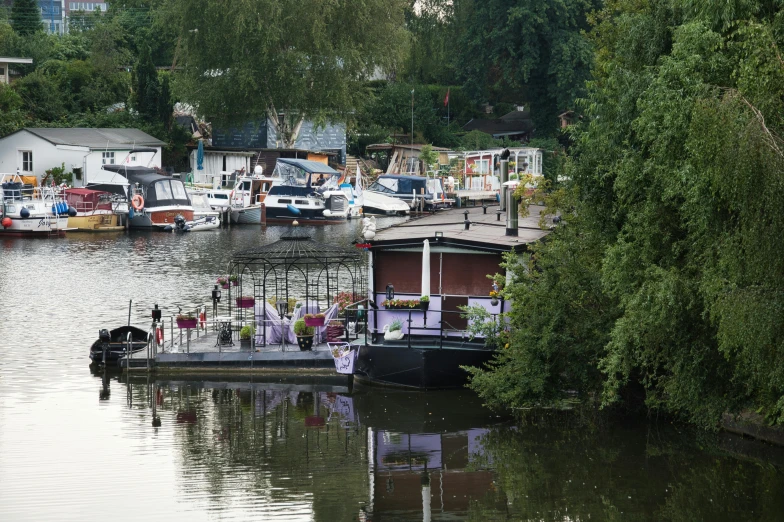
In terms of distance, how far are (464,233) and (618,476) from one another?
300 inches

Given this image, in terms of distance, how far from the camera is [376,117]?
275 feet

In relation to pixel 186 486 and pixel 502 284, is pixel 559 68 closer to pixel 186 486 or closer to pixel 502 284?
pixel 502 284

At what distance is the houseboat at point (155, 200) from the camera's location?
61.8 metres

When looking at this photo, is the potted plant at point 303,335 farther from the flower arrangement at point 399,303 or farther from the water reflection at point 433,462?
the flower arrangement at point 399,303

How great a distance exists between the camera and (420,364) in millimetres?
23344

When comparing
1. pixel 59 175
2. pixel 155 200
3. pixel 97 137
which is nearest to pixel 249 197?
pixel 155 200

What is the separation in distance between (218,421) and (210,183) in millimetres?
53114

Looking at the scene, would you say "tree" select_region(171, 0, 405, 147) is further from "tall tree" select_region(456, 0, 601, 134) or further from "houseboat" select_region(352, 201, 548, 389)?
"houseboat" select_region(352, 201, 548, 389)

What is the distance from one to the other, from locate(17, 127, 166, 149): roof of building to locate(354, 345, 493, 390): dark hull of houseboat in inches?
1898

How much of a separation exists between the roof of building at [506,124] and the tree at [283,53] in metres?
16.7

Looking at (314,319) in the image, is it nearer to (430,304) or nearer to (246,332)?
(246,332)

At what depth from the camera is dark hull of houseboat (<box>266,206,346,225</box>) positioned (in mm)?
65713

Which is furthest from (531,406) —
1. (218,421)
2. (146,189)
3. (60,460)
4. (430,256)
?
(146,189)

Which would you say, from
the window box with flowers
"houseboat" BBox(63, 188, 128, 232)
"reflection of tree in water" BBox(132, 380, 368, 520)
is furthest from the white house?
the window box with flowers
